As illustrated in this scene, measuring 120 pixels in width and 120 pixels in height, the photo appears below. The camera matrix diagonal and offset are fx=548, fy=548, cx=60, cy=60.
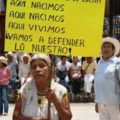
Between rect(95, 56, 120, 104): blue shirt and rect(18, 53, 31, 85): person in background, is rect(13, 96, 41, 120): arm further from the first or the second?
rect(18, 53, 31, 85): person in background

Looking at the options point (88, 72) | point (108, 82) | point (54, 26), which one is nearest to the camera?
point (54, 26)

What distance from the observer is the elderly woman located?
160 inches

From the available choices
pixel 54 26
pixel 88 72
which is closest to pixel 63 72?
pixel 88 72

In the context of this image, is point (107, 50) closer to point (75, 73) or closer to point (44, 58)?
point (44, 58)

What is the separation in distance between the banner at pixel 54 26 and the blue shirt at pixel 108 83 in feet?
7.67

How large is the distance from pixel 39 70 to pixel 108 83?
2.87 metres

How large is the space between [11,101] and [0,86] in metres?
3.45

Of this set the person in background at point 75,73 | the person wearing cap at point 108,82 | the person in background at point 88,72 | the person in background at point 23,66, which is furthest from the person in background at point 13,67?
the person wearing cap at point 108,82

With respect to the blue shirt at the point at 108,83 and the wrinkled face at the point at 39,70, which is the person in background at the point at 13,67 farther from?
the wrinkled face at the point at 39,70

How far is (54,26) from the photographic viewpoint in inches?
177

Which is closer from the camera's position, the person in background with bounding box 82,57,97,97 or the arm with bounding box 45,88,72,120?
the arm with bounding box 45,88,72,120

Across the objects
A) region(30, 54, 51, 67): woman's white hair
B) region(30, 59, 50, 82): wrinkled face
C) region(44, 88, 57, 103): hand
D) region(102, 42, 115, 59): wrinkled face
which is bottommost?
region(44, 88, 57, 103): hand

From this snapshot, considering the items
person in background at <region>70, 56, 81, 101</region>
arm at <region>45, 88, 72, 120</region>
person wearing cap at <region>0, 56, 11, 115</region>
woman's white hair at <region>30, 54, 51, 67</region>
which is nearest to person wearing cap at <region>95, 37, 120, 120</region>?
woman's white hair at <region>30, 54, 51, 67</region>

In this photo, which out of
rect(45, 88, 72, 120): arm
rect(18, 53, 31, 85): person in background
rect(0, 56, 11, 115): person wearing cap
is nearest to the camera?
rect(45, 88, 72, 120): arm
